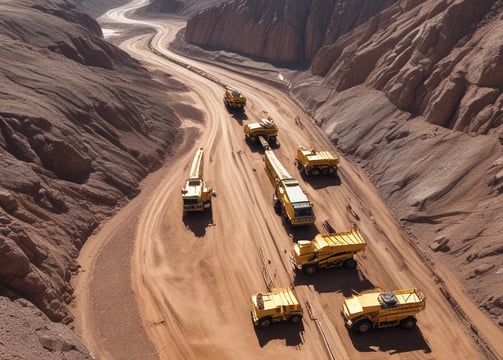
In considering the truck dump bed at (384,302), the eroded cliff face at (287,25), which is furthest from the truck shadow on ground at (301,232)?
the eroded cliff face at (287,25)

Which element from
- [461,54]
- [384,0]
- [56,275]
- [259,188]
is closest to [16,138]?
[56,275]

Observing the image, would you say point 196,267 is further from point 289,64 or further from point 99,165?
point 289,64

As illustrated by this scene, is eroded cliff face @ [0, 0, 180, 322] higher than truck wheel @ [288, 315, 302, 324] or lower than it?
higher

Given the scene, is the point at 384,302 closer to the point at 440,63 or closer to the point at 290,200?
the point at 290,200

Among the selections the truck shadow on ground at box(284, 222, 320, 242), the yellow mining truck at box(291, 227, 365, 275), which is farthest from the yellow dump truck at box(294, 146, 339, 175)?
the yellow mining truck at box(291, 227, 365, 275)

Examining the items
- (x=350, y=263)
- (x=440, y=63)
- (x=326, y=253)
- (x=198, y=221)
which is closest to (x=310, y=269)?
(x=326, y=253)

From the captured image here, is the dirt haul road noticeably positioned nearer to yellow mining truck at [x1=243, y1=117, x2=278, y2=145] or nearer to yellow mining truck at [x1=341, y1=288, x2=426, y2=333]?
yellow mining truck at [x1=341, y1=288, x2=426, y2=333]

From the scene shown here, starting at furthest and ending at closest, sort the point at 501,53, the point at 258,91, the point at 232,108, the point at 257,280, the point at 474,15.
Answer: the point at 258,91
the point at 232,108
the point at 474,15
the point at 501,53
the point at 257,280
